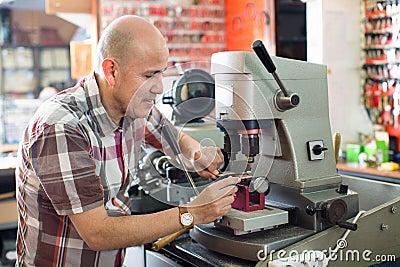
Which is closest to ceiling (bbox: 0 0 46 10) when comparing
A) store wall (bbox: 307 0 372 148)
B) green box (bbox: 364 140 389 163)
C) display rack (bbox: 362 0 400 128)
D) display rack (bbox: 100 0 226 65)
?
display rack (bbox: 100 0 226 65)

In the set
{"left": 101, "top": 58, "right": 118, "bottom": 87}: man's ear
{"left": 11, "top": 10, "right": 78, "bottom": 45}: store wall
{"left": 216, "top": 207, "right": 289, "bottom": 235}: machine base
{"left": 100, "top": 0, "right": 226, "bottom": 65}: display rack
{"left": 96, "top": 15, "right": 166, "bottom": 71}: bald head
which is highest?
{"left": 11, "top": 10, "right": 78, "bottom": 45}: store wall

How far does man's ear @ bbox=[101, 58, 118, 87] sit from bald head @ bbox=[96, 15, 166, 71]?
15 millimetres

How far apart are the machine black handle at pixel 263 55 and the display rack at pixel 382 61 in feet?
8.00

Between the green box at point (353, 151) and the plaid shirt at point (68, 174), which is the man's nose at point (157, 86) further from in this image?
the green box at point (353, 151)

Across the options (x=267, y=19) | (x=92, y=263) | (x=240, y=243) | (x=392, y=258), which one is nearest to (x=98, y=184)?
(x=92, y=263)

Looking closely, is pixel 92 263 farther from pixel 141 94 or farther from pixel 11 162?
pixel 11 162

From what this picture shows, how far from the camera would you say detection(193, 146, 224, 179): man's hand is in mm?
1587

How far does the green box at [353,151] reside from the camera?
3.53 meters

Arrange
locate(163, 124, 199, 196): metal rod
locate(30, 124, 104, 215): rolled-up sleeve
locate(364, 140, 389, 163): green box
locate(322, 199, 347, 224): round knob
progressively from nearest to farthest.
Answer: locate(30, 124, 104, 215): rolled-up sleeve → locate(322, 199, 347, 224): round knob → locate(163, 124, 199, 196): metal rod → locate(364, 140, 389, 163): green box

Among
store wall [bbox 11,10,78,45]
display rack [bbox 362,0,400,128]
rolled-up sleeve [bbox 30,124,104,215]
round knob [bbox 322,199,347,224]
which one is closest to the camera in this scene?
rolled-up sleeve [bbox 30,124,104,215]

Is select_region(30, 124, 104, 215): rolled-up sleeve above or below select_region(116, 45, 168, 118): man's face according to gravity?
below

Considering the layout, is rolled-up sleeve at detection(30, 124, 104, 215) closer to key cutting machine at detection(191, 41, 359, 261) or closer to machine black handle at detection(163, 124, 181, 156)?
key cutting machine at detection(191, 41, 359, 261)

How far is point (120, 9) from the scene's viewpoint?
177 inches

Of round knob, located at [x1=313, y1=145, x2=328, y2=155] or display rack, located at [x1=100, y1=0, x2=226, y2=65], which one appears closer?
round knob, located at [x1=313, y1=145, x2=328, y2=155]
